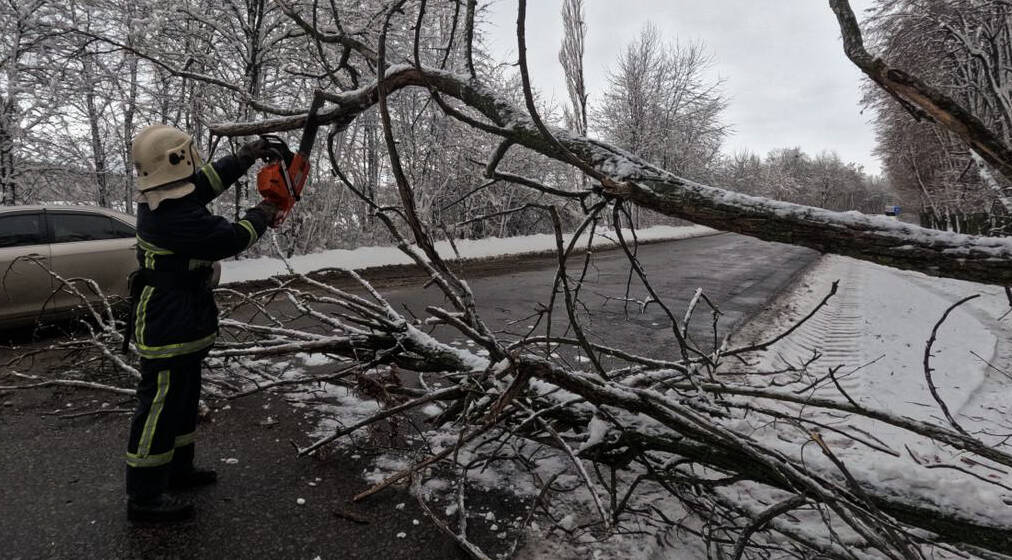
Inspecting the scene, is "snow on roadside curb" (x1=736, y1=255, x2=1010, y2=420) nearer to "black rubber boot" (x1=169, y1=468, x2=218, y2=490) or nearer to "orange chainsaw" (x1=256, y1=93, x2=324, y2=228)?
"orange chainsaw" (x1=256, y1=93, x2=324, y2=228)

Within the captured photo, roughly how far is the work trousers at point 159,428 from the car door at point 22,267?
4090 millimetres

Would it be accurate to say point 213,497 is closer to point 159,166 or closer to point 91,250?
point 159,166

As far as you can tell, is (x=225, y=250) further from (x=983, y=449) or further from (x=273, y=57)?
(x=273, y=57)

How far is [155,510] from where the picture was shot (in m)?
1.95

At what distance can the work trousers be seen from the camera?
1.97m

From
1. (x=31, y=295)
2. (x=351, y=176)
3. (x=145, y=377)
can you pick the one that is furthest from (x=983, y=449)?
(x=351, y=176)

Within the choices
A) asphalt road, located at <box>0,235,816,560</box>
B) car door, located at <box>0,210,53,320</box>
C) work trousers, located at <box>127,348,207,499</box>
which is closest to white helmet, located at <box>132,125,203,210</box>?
→ work trousers, located at <box>127,348,207,499</box>

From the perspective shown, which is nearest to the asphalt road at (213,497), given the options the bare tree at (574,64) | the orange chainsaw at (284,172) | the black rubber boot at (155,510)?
the black rubber boot at (155,510)

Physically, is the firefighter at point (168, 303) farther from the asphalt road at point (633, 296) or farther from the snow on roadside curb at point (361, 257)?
the snow on roadside curb at point (361, 257)

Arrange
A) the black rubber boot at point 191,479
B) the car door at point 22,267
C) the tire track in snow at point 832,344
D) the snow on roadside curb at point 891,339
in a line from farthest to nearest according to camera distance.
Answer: the car door at point 22,267, the tire track in snow at point 832,344, the snow on roadside curb at point 891,339, the black rubber boot at point 191,479

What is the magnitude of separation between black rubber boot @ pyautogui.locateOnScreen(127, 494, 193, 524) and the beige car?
3811 mm

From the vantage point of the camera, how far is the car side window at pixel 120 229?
222 inches

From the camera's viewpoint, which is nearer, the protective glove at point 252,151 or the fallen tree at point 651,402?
the fallen tree at point 651,402

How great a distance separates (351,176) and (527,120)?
13569 millimetres
